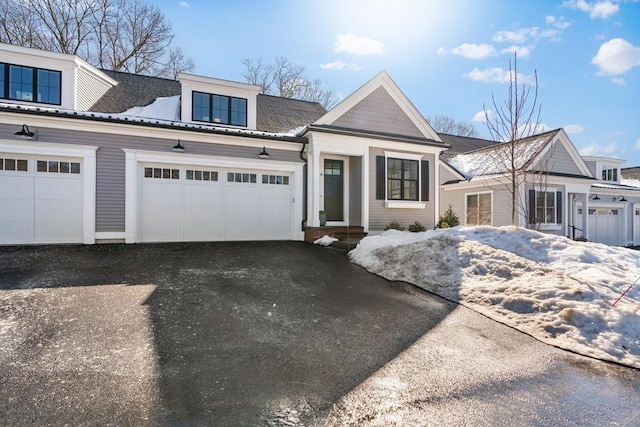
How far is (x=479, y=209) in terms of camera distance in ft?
49.0

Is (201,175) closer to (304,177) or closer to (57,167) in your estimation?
(304,177)

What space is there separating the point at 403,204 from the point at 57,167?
9592 millimetres

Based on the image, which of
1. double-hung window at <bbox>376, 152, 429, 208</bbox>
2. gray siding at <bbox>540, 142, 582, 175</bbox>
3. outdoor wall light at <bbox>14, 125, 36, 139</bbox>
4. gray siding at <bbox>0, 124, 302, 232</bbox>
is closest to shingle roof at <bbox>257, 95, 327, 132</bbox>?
→ double-hung window at <bbox>376, 152, 429, 208</bbox>

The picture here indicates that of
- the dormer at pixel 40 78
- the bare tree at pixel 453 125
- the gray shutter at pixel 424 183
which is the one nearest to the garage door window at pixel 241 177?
the dormer at pixel 40 78

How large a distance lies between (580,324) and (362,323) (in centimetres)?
257

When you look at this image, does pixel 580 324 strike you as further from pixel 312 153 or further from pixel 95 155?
pixel 95 155

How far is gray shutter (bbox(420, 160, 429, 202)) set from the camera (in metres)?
11.4

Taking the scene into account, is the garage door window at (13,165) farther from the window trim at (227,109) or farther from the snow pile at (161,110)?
the window trim at (227,109)

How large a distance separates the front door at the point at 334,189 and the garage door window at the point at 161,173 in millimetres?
4519

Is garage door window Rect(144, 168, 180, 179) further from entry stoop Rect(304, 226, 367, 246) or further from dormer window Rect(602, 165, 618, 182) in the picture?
dormer window Rect(602, 165, 618, 182)

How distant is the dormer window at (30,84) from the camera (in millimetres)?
9016

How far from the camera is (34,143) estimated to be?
25.2ft

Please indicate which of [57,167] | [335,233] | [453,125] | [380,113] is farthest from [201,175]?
[453,125]

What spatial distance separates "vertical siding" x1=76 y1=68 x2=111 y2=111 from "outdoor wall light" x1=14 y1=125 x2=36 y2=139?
2.28m
